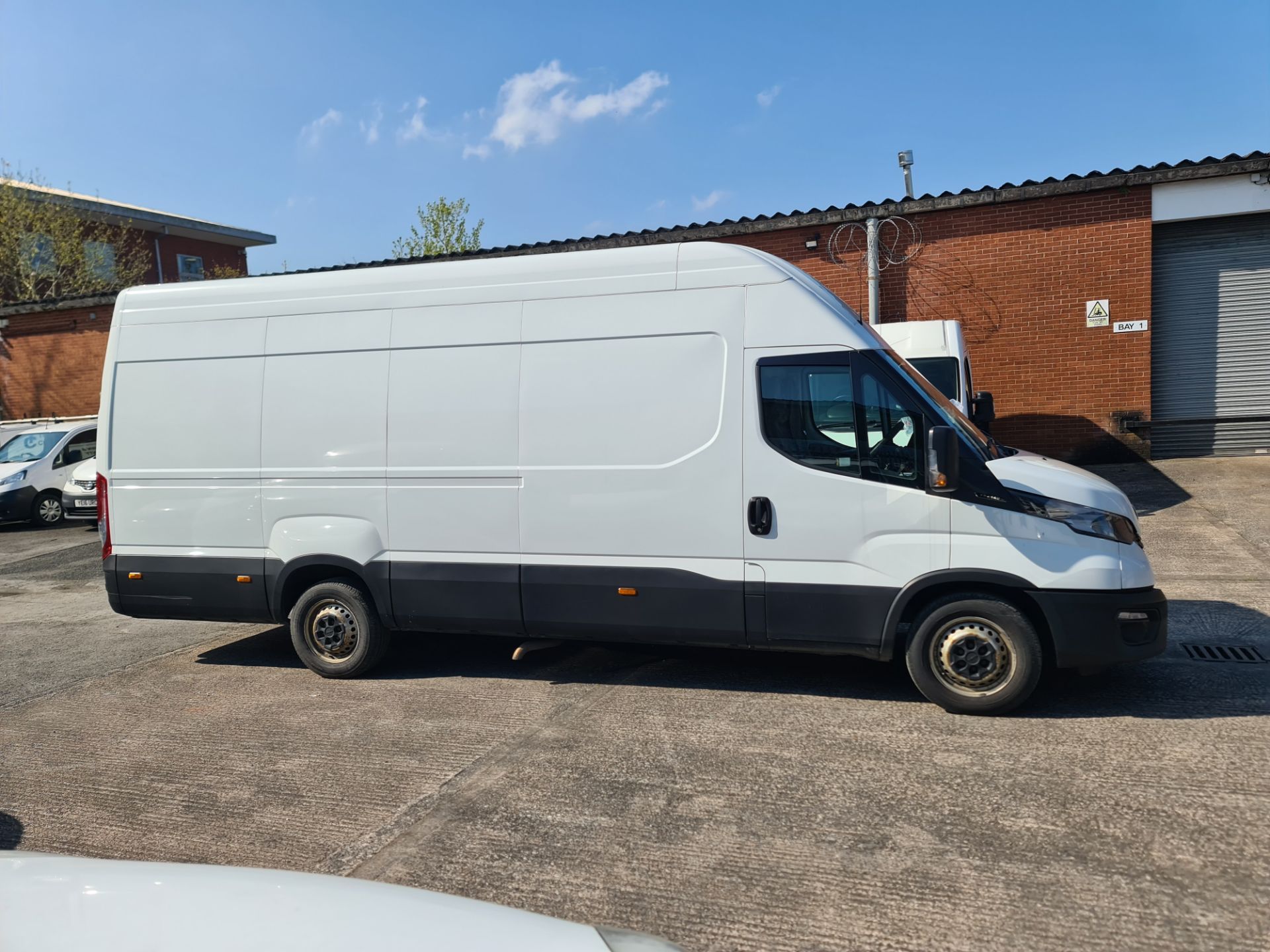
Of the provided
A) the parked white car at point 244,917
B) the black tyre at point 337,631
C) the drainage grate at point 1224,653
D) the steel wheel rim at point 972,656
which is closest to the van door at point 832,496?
the steel wheel rim at point 972,656

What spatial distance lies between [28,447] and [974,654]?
681 inches

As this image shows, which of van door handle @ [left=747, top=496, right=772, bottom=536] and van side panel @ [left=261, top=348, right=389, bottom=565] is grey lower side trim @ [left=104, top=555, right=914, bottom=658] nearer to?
van side panel @ [left=261, top=348, right=389, bottom=565]

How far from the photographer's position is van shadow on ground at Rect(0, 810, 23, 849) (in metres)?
4.13

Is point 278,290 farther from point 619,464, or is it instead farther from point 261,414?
point 619,464

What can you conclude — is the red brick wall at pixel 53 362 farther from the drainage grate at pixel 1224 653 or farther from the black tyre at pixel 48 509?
the drainage grate at pixel 1224 653

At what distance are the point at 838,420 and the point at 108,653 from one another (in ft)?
20.3

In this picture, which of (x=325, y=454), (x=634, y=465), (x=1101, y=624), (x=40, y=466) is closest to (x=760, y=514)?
(x=634, y=465)

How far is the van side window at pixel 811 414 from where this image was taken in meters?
5.27

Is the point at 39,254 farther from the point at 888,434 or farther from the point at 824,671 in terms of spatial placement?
the point at 888,434

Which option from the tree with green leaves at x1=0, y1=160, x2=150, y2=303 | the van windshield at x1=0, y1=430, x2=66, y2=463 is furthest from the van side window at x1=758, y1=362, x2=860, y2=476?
the tree with green leaves at x1=0, y1=160, x2=150, y2=303

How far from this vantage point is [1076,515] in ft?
16.4

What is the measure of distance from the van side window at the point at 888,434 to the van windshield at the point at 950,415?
0.59 ft

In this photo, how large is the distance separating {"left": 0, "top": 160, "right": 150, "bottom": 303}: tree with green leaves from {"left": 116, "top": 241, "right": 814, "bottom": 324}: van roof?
2287cm

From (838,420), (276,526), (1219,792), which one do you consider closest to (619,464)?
(838,420)
